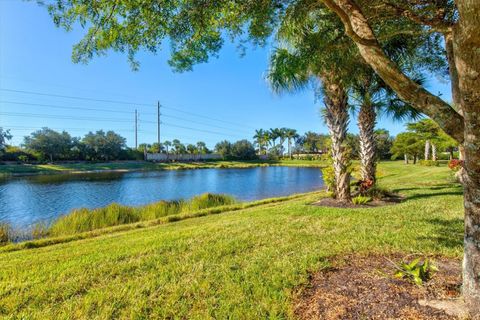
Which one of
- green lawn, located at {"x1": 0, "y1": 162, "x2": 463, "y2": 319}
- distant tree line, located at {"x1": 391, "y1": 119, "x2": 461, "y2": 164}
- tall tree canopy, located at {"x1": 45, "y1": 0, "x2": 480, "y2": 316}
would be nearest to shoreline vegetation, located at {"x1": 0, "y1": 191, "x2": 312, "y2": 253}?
green lawn, located at {"x1": 0, "y1": 162, "x2": 463, "y2": 319}

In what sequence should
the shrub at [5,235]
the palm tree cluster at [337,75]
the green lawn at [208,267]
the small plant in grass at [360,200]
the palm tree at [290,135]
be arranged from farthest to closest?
the palm tree at [290,135] → the small plant in grass at [360,200] → the shrub at [5,235] → the palm tree cluster at [337,75] → the green lawn at [208,267]

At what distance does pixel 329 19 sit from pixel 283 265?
4.99 meters

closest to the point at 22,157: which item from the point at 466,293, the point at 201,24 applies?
the point at 201,24

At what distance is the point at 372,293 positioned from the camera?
256 cm

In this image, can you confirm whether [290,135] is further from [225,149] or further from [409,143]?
[409,143]

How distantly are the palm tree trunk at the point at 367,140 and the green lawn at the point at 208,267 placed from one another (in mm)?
3313

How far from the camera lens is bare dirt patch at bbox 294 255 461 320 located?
2270mm

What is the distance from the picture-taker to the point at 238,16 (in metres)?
4.69

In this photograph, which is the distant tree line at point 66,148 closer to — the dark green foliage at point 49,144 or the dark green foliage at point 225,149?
the dark green foliage at point 49,144

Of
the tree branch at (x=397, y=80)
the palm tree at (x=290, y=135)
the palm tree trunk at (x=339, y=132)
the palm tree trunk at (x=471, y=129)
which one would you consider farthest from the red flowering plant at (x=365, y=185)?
the palm tree at (x=290, y=135)

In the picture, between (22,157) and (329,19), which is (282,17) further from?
(22,157)

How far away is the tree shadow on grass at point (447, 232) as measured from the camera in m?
3.88

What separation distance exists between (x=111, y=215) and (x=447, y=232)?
986 cm

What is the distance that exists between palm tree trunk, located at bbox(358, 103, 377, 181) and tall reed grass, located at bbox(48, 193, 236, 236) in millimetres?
6569
